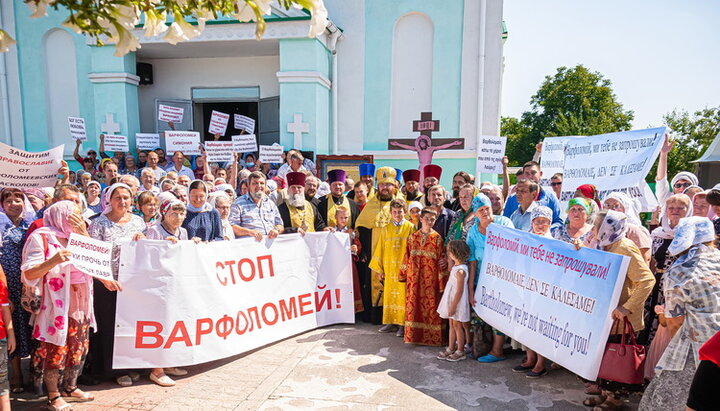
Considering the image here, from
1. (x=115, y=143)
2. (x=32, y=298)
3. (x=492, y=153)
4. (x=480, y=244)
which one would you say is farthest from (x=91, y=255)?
(x=115, y=143)

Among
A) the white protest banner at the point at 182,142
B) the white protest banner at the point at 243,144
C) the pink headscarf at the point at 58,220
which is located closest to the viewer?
the pink headscarf at the point at 58,220

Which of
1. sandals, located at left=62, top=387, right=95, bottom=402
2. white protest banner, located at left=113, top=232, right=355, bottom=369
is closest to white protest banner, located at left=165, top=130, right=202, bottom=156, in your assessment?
white protest banner, located at left=113, top=232, right=355, bottom=369

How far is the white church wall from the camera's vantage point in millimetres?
13000

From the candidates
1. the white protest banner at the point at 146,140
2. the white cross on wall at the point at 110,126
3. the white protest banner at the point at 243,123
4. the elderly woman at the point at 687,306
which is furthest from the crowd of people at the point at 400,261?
the white cross on wall at the point at 110,126

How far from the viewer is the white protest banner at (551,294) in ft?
11.3

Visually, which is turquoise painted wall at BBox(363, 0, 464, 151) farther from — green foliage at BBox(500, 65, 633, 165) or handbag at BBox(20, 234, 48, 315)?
green foliage at BBox(500, 65, 633, 165)

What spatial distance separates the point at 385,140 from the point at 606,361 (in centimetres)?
968

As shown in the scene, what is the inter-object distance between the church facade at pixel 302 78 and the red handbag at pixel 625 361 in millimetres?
8193

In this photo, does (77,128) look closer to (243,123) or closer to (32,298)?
(243,123)

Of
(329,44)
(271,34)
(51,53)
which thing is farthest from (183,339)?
(51,53)

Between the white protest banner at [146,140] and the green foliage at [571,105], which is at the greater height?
the green foliage at [571,105]

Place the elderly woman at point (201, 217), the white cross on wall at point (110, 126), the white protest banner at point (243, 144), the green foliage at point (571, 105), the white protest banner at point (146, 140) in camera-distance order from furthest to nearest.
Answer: the green foliage at point (571, 105), the white cross on wall at point (110, 126), the white protest banner at point (146, 140), the white protest banner at point (243, 144), the elderly woman at point (201, 217)

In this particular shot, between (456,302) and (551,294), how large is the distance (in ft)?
3.30

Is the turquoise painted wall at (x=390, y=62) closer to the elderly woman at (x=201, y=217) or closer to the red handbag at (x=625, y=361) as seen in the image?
the elderly woman at (x=201, y=217)
